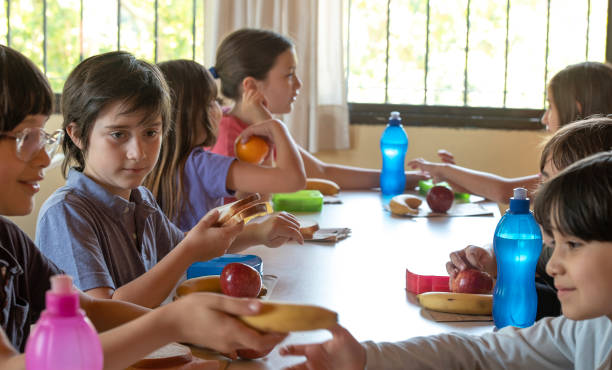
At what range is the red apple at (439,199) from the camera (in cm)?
251

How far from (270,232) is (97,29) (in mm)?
2687

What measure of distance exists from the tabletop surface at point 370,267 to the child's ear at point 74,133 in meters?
0.48

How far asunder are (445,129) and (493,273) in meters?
2.41

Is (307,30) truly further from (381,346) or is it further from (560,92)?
(381,346)

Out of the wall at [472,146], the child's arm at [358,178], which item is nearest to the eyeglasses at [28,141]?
the child's arm at [358,178]

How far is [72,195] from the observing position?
1.55m

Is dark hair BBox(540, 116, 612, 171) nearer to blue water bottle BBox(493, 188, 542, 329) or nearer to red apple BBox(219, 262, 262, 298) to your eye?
blue water bottle BBox(493, 188, 542, 329)

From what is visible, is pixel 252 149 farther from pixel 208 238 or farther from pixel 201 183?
pixel 208 238

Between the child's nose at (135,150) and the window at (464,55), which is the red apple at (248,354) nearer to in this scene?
the child's nose at (135,150)

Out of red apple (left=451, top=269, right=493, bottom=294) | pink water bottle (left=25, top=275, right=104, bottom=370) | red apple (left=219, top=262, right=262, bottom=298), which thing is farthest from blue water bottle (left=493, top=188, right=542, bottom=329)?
pink water bottle (left=25, top=275, right=104, bottom=370)

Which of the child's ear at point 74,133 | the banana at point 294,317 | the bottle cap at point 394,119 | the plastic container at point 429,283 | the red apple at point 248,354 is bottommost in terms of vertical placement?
the red apple at point 248,354

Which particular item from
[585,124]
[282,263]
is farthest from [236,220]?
[585,124]

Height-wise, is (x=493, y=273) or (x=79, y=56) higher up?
(x=79, y=56)

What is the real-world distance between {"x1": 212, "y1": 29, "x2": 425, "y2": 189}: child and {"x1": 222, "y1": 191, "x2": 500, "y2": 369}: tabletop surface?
1.64 ft
